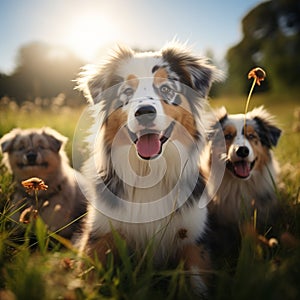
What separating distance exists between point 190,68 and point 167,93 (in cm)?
39

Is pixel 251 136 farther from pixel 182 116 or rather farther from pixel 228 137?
pixel 182 116

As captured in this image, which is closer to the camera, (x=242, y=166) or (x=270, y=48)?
(x=242, y=166)

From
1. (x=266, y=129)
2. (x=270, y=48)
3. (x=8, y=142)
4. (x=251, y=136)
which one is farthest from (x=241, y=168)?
(x=270, y=48)

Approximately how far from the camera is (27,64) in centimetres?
1942

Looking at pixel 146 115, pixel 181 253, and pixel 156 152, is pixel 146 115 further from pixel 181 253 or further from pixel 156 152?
pixel 181 253

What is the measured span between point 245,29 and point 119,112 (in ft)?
102

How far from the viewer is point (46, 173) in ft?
14.0

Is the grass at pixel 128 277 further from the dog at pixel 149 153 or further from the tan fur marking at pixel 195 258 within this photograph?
the dog at pixel 149 153

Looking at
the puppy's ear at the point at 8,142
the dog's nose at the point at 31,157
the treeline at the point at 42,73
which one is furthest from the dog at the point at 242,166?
the treeline at the point at 42,73

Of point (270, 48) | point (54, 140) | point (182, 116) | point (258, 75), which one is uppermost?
point (270, 48)

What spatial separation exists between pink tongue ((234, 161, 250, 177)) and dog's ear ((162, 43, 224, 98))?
903 mm

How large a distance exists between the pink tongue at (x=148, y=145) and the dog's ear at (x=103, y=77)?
549 mm

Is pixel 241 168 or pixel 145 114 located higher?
pixel 145 114

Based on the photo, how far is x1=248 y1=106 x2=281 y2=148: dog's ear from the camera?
4.07 m
